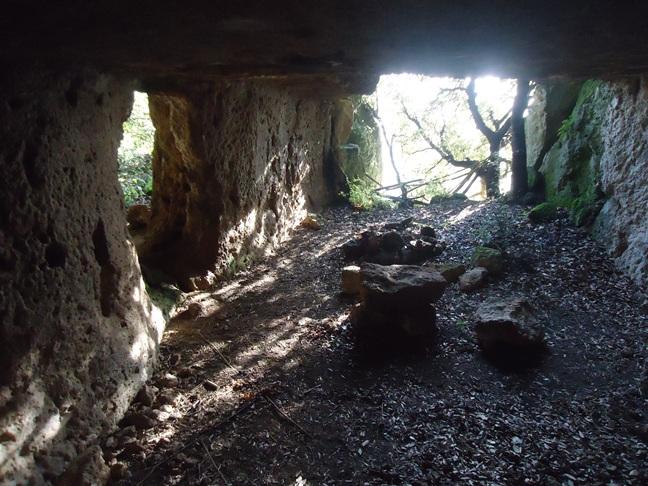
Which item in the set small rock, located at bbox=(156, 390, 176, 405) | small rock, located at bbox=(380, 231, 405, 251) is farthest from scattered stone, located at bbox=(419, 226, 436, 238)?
small rock, located at bbox=(156, 390, 176, 405)

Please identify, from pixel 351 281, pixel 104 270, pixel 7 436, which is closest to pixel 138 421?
pixel 7 436

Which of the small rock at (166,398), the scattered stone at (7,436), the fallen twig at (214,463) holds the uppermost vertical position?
the scattered stone at (7,436)

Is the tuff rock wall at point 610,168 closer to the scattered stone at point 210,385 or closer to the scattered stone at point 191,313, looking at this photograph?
the scattered stone at point 210,385

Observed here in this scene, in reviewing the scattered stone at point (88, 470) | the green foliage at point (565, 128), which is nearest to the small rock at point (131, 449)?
the scattered stone at point (88, 470)

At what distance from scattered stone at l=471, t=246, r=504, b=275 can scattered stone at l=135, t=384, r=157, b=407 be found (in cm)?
409

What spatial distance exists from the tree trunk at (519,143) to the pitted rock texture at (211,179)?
174 inches

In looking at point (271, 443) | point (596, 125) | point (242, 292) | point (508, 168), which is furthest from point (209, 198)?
point (508, 168)

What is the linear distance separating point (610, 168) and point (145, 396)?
239 inches

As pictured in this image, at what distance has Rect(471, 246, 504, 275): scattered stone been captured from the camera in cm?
543

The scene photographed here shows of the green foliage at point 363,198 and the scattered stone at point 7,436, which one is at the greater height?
the green foliage at point 363,198

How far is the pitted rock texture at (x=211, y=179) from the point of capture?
5031mm

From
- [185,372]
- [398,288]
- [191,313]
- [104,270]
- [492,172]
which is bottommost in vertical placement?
[185,372]

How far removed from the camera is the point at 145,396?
10.9 feet

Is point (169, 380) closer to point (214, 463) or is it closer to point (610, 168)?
point (214, 463)
